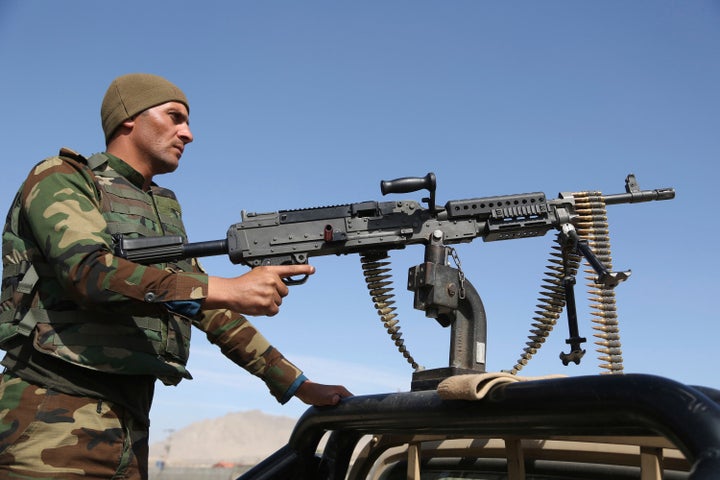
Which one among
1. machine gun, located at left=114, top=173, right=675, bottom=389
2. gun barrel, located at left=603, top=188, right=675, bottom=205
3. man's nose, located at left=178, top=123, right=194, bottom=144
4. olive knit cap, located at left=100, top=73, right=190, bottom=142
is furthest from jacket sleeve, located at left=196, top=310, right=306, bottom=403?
gun barrel, located at left=603, top=188, right=675, bottom=205

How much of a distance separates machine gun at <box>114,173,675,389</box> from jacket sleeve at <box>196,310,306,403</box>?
34cm

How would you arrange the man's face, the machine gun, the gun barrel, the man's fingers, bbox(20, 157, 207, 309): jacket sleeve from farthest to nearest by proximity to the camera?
the gun barrel < the man's face < the machine gun < the man's fingers < bbox(20, 157, 207, 309): jacket sleeve

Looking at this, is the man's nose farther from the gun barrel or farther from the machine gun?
the gun barrel

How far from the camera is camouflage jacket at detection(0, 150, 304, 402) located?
317 cm

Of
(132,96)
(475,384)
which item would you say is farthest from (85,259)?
(475,384)

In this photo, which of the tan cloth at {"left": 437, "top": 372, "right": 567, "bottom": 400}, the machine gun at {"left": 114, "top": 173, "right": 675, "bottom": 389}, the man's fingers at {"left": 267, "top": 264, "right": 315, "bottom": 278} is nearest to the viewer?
the tan cloth at {"left": 437, "top": 372, "right": 567, "bottom": 400}

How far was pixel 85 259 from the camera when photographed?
3182 mm

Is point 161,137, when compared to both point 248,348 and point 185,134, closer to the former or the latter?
point 185,134

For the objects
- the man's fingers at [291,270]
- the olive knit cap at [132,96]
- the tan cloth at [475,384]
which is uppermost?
the olive knit cap at [132,96]

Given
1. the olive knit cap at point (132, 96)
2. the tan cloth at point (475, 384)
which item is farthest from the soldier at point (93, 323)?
the tan cloth at point (475, 384)

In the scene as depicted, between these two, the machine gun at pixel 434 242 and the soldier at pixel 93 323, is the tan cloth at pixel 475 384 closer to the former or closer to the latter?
the soldier at pixel 93 323

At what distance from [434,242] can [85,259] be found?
6.09ft

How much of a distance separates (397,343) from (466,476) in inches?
73.4

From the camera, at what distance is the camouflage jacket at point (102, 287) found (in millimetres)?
3174
